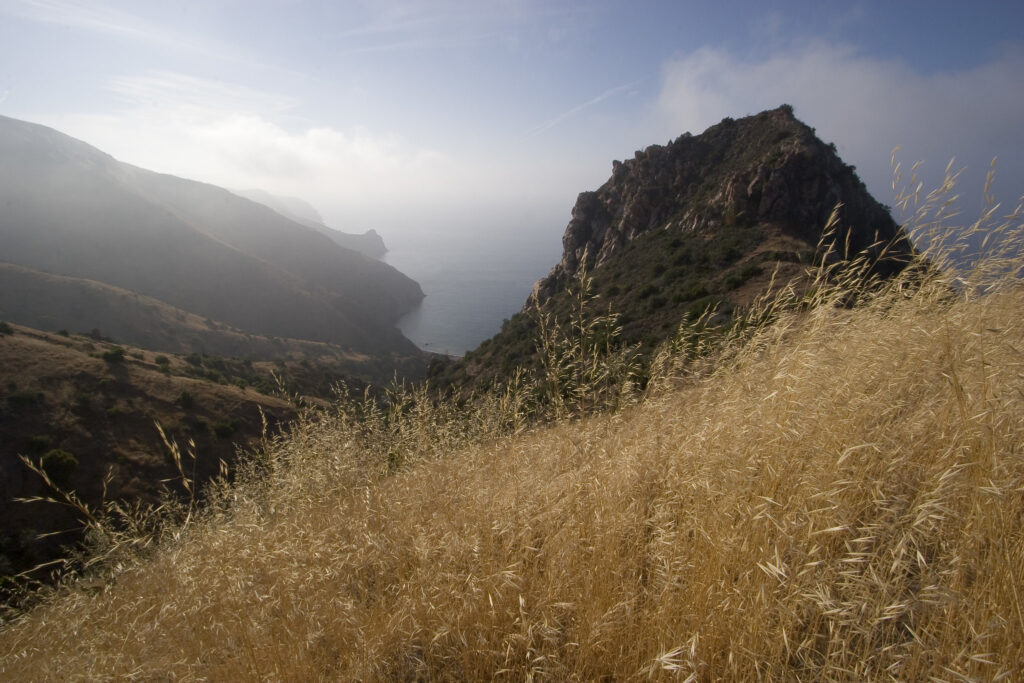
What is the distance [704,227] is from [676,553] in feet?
86.8

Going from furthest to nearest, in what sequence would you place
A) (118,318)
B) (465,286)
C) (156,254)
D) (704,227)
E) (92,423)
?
(465,286) < (156,254) < (118,318) < (704,227) < (92,423)

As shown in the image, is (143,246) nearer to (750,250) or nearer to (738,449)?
(750,250)

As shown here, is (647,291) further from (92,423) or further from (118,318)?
(118,318)

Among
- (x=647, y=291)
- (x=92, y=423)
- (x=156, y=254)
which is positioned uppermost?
(x=647, y=291)

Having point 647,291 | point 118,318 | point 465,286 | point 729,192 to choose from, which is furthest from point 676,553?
point 465,286


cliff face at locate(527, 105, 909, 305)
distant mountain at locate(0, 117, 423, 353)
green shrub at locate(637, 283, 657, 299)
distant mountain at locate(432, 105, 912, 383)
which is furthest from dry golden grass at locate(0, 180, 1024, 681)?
distant mountain at locate(0, 117, 423, 353)

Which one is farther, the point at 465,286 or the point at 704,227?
the point at 465,286

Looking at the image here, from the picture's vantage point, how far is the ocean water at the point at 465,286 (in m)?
73.7

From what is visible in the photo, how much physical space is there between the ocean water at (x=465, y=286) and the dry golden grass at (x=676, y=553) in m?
59.0

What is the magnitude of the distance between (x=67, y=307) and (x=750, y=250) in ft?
199

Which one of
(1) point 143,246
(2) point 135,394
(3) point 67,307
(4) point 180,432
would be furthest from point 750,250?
(1) point 143,246

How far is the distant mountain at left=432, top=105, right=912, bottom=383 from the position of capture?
16.8 metres

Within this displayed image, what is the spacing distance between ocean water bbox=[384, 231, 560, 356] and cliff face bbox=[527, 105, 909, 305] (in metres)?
31.9

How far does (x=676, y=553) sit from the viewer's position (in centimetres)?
175
